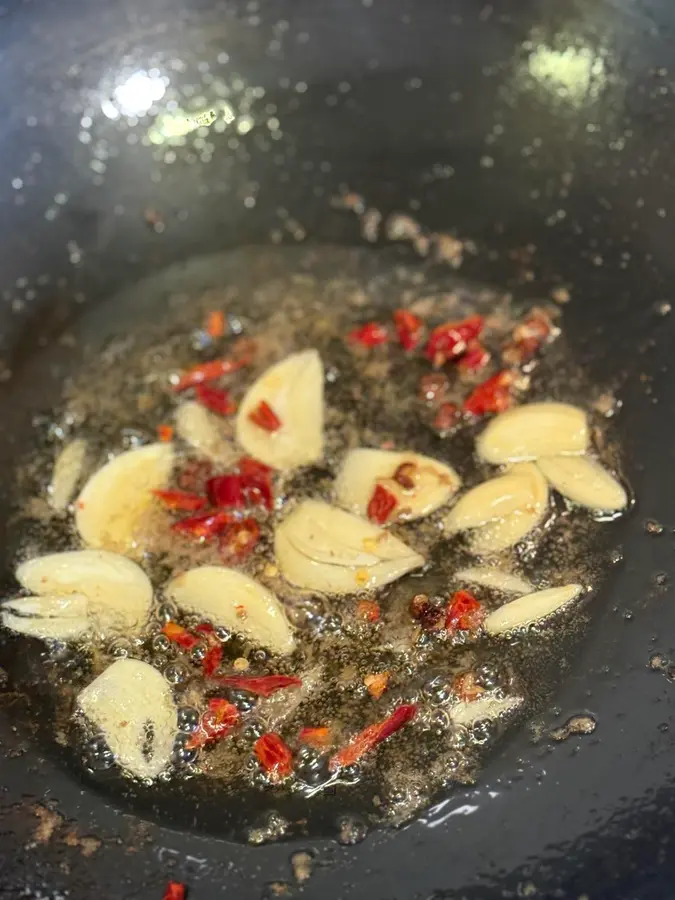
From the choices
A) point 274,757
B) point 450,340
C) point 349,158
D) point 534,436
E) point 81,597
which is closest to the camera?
point 274,757

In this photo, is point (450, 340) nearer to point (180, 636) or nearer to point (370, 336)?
point (370, 336)

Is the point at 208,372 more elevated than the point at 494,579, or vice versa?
the point at 208,372

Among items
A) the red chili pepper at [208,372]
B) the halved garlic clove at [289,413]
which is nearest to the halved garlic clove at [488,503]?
the halved garlic clove at [289,413]

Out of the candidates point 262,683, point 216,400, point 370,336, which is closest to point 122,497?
point 216,400

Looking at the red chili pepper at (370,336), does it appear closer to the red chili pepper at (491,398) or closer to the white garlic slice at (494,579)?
the red chili pepper at (491,398)

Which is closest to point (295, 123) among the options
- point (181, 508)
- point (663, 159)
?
point (663, 159)

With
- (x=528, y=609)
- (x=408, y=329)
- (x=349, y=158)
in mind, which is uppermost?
(x=349, y=158)

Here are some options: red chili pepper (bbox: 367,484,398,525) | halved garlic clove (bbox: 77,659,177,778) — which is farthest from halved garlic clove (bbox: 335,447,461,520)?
halved garlic clove (bbox: 77,659,177,778)

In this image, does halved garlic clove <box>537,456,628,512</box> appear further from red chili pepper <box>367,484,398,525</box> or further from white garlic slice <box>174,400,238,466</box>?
white garlic slice <box>174,400,238,466</box>
